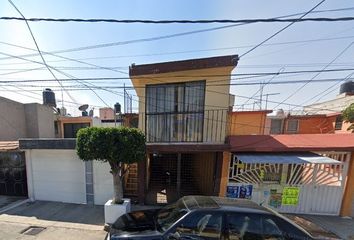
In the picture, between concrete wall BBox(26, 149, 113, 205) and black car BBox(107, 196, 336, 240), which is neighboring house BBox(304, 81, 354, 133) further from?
concrete wall BBox(26, 149, 113, 205)

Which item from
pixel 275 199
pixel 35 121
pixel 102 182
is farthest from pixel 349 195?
pixel 35 121

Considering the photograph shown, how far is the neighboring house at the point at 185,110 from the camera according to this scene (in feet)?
21.9

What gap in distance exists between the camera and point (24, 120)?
13.5 metres

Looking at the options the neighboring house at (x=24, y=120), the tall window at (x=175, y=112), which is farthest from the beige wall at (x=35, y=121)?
the tall window at (x=175, y=112)

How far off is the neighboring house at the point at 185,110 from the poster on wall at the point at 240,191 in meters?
0.25

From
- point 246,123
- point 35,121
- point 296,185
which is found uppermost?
point 246,123

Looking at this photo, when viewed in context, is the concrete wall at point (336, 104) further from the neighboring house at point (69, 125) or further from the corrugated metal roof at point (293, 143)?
the neighboring house at point (69, 125)

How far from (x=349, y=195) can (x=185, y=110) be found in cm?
613

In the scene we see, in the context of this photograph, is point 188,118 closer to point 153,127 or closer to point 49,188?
point 153,127

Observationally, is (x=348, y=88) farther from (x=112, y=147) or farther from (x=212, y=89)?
(x=112, y=147)

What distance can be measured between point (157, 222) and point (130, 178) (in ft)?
14.6

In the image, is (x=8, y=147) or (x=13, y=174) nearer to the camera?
(x=8, y=147)

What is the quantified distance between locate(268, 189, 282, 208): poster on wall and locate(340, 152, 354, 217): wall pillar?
2.05 metres

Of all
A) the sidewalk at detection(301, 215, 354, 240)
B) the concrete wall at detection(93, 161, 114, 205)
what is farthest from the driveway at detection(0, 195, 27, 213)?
the sidewalk at detection(301, 215, 354, 240)
